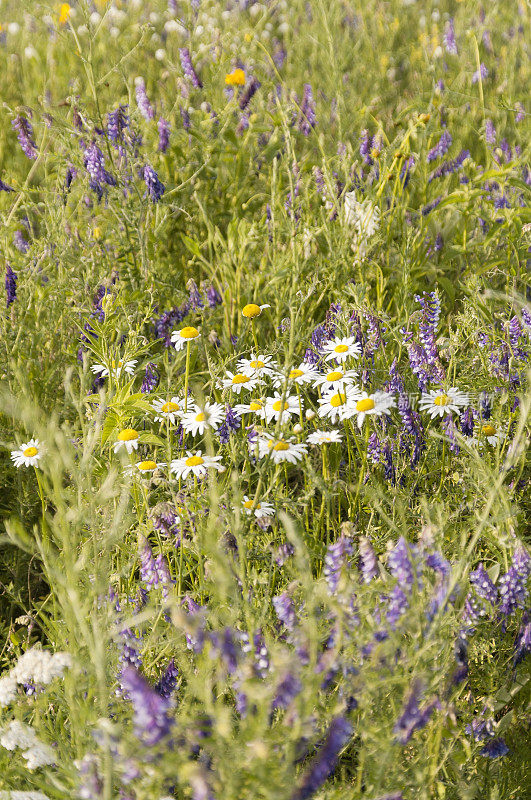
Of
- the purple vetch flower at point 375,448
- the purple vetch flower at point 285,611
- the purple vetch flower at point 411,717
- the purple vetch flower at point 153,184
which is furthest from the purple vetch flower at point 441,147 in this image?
the purple vetch flower at point 411,717

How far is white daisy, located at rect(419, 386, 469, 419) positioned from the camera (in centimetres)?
192

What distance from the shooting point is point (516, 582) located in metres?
1.49

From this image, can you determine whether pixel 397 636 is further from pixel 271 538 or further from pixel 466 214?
pixel 466 214

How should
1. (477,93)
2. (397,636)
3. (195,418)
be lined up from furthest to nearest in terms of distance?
(477,93), (195,418), (397,636)

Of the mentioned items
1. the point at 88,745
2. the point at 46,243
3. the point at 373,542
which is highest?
the point at 46,243

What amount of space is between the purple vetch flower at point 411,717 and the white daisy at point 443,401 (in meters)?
0.85

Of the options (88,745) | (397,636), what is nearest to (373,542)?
(397,636)

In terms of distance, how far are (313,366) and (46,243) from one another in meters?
1.12

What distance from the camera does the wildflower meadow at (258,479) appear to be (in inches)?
47.3

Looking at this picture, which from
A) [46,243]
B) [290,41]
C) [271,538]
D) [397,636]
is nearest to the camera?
[397,636]

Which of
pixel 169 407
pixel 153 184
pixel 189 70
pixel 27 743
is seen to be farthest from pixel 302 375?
pixel 189 70

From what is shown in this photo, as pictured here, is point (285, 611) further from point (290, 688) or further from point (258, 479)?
point (258, 479)

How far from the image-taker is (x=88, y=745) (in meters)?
1.31

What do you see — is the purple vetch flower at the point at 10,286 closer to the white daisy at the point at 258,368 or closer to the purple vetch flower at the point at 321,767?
the white daisy at the point at 258,368
